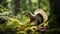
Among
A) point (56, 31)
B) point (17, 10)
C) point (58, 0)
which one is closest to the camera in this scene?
point (56, 31)

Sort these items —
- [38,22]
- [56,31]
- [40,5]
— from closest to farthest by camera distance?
[56,31] → [38,22] → [40,5]

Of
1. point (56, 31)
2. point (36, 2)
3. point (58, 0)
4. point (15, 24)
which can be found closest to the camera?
point (56, 31)

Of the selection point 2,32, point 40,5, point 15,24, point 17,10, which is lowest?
point 2,32

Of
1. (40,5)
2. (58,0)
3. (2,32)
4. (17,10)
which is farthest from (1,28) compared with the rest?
(40,5)

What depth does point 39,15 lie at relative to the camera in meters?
2.09

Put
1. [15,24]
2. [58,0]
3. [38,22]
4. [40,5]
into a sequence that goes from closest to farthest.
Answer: [58,0] → [15,24] → [38,22] → [40,5]

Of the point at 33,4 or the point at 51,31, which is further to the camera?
the point at 33,4

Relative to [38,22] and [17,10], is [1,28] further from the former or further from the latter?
[17,10]

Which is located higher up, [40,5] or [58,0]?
[40,5]

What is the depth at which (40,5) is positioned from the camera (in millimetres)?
3199

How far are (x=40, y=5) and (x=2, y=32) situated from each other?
1.61 m

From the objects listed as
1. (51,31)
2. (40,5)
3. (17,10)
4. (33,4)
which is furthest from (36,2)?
(51,31)

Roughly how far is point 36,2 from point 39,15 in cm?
150

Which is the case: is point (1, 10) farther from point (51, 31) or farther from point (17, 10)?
point (51, 31)
